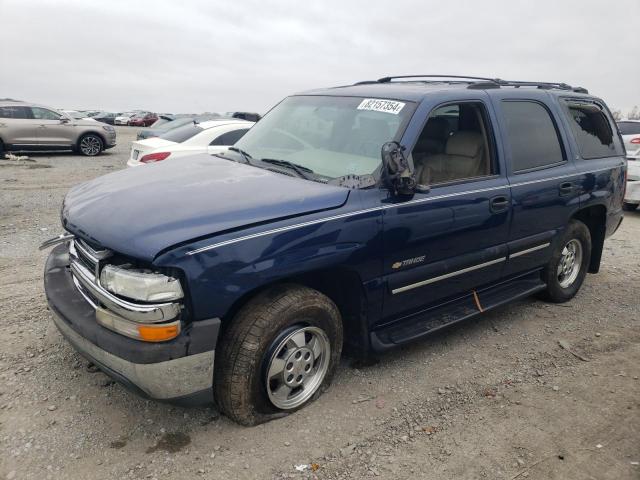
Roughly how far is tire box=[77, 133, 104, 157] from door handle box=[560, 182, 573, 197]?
15299 mm

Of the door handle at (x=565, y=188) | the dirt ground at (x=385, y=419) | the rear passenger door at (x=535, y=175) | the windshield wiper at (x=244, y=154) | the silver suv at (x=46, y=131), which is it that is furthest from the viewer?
the silver suv at (x=46, y=131)

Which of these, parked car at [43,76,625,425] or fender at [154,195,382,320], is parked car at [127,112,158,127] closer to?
parked car at [43,76,625,425]

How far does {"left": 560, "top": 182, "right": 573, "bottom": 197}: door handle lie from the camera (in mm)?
4300

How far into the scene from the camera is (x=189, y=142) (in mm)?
8297

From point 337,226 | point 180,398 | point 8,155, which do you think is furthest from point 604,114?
point 8,155

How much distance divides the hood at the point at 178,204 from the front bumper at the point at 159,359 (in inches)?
16.9

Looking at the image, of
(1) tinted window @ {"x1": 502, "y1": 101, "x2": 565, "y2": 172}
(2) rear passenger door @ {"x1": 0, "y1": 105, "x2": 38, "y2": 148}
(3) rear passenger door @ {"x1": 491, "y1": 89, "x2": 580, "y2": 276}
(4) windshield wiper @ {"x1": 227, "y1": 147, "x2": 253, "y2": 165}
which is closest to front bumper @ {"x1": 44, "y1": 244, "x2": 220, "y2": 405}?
(4) windshield wiper @ {"x1": 227, "y1": 147, "x2": 253, "y2": 165}

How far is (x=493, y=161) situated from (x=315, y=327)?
193cm

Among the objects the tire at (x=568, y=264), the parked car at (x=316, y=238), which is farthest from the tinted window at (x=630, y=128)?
the parked car at (x=316, y=238)

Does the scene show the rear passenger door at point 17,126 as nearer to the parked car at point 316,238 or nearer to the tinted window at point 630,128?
the parked car at point 316,238

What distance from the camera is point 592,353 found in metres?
4.00

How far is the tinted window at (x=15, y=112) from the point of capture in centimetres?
1438

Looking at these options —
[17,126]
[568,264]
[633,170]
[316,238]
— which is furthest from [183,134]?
[17,126]

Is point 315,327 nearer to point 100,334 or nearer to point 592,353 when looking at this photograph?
point 100,334
